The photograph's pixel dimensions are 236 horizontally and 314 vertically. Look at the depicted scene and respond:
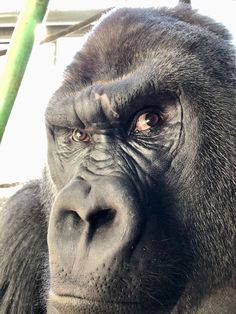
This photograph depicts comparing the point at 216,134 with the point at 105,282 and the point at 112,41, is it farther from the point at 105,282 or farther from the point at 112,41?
the point at 105,282

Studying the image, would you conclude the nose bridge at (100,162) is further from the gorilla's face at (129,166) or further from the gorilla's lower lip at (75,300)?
the gorilla's lower lip at (75,300)

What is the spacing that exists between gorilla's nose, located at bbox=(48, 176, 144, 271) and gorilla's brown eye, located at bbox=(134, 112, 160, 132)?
308 mm

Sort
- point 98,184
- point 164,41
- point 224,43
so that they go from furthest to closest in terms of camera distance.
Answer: point 224,43 < point 164,41 < point 98,184

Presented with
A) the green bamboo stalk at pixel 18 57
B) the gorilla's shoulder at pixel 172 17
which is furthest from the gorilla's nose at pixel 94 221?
the green bamboo stalk at pixel 18 57

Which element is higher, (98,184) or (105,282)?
(98,184)

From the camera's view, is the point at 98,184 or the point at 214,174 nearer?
the point at 98,184

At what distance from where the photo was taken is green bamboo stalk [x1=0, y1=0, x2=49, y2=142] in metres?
0.66

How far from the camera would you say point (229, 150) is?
2066mm

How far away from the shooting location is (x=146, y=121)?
6.68 ft

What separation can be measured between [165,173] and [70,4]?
3467 mm

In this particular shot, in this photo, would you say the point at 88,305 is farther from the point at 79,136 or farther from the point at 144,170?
the point at 79,136

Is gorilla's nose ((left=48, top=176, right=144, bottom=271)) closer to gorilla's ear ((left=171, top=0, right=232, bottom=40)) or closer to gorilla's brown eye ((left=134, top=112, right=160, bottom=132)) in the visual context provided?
gorilla's brown eye ((left=134, top=112, right=160, bottom=132))

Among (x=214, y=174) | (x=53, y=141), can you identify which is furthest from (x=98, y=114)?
(x=214, y=174)

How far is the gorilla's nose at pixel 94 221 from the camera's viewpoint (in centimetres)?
164
